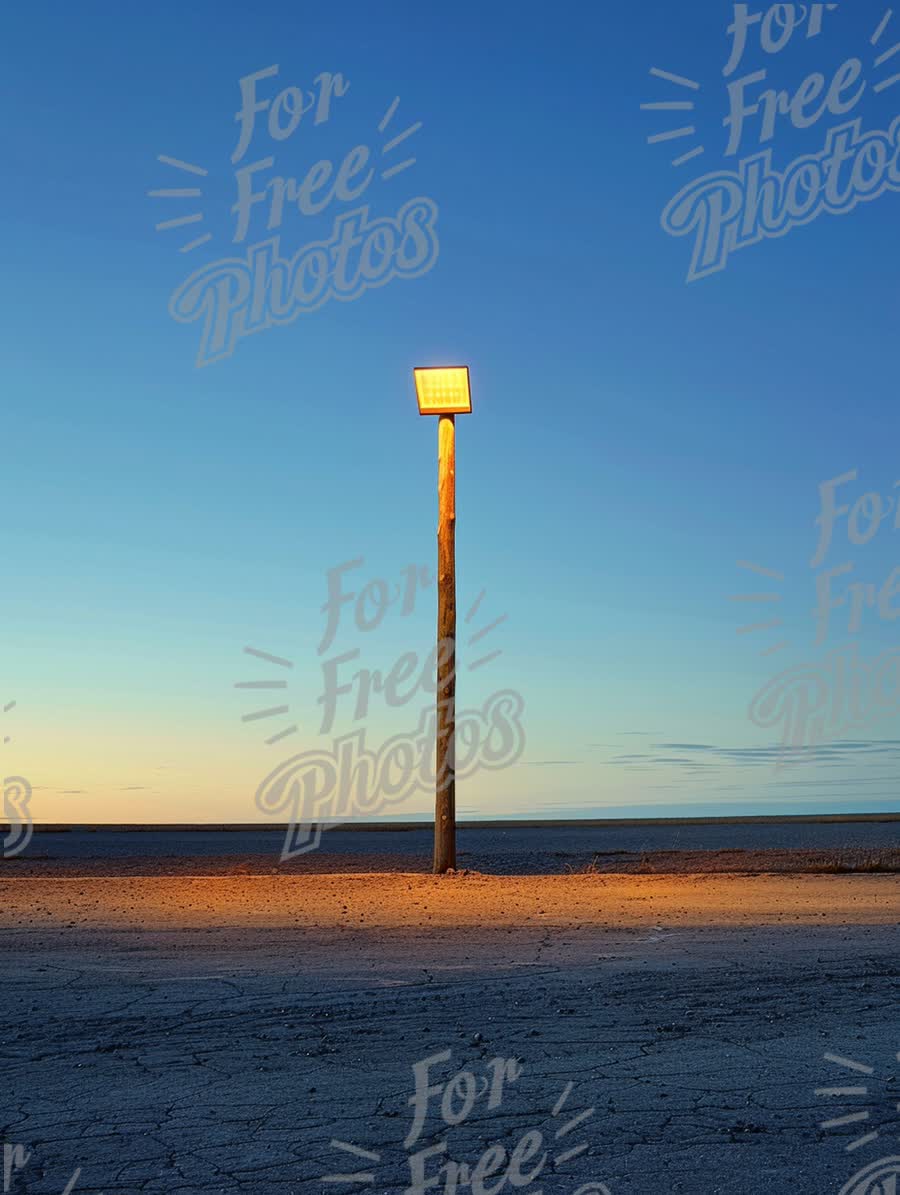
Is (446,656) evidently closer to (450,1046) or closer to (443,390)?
(443,390)

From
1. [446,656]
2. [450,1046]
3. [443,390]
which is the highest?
[443,390]

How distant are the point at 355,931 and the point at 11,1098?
6150 millimetres

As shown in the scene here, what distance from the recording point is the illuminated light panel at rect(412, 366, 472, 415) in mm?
18125

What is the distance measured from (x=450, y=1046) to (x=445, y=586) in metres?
12.0

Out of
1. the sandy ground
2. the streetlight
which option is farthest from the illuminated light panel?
the sandy ground

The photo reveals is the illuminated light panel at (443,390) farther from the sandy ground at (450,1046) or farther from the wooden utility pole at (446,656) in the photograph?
the sandy ground at (450,1046)

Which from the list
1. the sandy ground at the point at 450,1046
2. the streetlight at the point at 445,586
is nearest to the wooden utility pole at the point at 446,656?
the streetlight at the point at 445,586

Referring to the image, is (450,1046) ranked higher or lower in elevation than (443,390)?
lower

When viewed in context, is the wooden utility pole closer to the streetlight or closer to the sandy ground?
the streetlight

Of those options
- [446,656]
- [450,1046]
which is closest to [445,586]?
[446,656]

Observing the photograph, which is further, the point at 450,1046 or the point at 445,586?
the point at 445,586

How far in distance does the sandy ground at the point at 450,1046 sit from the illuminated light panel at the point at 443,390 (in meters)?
7.84

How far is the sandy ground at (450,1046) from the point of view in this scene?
5.33 metres

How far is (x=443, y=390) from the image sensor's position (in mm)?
18312
